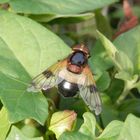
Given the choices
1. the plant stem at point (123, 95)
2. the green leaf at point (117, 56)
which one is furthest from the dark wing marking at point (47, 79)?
the plant stem at point (123, 95)

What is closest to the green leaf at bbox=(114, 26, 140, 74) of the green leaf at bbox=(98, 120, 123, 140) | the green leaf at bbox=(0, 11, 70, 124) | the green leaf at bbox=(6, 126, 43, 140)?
the green leaf at bbox=(0, 11, 70, 124)

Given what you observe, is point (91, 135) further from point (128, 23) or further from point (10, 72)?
point (128, 23)

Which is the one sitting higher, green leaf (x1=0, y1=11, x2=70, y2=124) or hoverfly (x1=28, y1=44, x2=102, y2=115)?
green leaf (x1=0, y1=11, x2=70, y2=124)

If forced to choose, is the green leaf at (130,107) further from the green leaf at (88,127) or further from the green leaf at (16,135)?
the green leaf at (16,135)

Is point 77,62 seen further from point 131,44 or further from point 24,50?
point 131,44

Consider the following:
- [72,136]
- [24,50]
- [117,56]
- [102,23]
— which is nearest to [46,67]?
[24,50]

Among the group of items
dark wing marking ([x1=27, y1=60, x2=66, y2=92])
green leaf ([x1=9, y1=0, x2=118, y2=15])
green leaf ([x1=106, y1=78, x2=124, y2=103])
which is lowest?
green leaf ([x1=106, y1=78, x2=124, y2=103])

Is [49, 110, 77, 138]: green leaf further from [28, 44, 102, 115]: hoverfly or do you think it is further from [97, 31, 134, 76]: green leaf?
[97, 31, 134, 76]: green leaf
